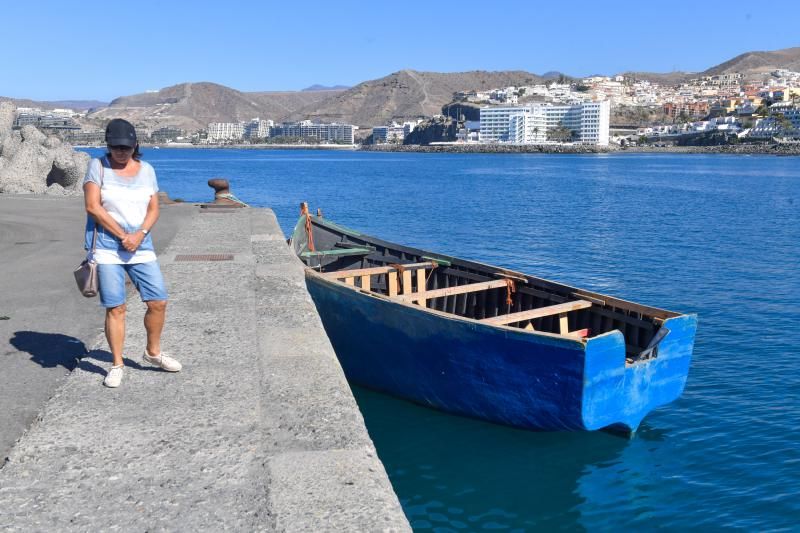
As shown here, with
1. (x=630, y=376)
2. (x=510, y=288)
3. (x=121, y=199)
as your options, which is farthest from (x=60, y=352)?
(x=510, y=288)

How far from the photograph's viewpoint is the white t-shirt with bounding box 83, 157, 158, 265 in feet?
16.8

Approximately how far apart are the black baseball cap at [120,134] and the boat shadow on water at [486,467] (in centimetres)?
450

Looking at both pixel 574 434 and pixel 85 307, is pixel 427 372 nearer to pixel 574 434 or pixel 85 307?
pixel 574 434

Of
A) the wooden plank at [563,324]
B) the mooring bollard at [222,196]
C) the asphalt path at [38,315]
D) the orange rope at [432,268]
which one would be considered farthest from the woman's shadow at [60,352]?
the mooring bollard at [222,196]

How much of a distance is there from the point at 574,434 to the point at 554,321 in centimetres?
153

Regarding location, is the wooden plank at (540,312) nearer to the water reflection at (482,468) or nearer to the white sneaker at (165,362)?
the water reflection at (482,468)

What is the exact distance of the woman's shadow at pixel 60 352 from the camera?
5770 millimetres

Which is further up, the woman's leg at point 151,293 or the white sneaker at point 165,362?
the woman's leg at point 151,293

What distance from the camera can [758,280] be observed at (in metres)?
21.1

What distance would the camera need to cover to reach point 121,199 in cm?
515

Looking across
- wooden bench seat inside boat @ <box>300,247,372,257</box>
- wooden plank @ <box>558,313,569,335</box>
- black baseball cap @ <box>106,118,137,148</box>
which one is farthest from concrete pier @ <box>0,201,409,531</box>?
wooden bench seat inside boat @ <box>300,247,372,257</box>

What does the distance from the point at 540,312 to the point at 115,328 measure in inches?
215

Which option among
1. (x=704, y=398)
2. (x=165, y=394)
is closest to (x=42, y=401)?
(x=165, y=394)

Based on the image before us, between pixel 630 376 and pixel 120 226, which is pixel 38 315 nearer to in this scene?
pixel 120 226
